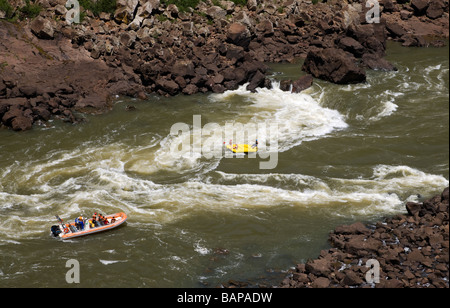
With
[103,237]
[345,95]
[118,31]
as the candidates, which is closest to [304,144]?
[345,95]

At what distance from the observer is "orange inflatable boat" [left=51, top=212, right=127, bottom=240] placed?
26.6m

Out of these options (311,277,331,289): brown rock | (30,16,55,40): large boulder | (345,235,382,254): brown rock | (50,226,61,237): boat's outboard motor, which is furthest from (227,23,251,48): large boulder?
(311,277,331,289): brown rock

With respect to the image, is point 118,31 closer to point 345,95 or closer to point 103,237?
point 345,95

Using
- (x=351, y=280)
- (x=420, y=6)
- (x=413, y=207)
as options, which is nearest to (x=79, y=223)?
(x=351, y=280)

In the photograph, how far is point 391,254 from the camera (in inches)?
937

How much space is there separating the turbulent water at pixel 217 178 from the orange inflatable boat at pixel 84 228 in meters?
0.31

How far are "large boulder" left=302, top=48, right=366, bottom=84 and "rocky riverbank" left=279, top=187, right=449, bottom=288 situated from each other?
56.7 ft

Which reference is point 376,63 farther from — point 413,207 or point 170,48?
point 413,207

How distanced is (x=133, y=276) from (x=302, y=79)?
24.4 meters

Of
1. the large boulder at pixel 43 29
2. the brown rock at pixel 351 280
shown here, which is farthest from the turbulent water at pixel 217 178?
the large boulder at pixel 43 29

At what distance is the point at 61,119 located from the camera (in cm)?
3938

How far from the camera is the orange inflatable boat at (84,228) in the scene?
26.6 m

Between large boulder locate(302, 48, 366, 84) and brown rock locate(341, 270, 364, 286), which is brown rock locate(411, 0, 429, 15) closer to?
large boulder locate(302, 48, 366, 84)

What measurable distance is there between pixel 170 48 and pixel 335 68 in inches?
508
